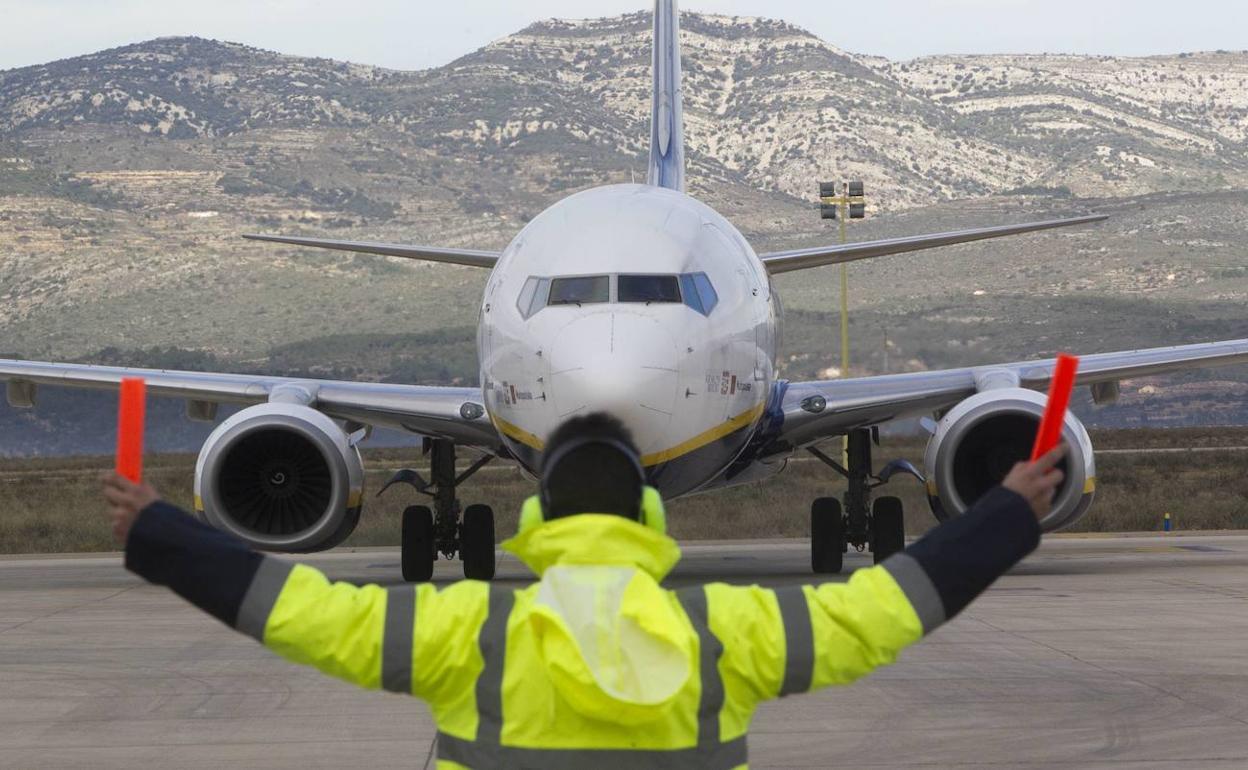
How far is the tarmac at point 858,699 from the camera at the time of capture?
7930mm

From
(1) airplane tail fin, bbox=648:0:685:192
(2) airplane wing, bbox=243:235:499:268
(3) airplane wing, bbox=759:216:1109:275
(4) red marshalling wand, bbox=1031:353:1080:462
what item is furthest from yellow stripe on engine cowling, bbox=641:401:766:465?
(4) red marshalling wand, bbox=1031:353:1080:462

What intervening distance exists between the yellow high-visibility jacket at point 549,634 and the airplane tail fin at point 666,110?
16.8 metres

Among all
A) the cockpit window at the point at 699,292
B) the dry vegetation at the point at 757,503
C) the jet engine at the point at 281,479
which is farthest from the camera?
the dry vegetation at the point at 757,503

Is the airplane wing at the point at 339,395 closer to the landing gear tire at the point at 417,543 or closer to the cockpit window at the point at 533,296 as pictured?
the landing gear tire at the point at 417,543

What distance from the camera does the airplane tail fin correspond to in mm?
20844

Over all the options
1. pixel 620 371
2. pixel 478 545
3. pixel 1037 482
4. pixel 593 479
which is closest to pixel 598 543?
pixel 593 479

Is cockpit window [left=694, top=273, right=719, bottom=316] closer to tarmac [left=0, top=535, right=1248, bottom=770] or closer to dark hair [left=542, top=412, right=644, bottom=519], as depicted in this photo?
tarmac [left=0, top=535, right=1248, bottom=770]

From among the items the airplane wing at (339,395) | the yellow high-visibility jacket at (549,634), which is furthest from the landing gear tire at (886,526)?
the yellow high-visibility jacket at (549,634)

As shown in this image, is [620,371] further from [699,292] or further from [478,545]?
[478,545]

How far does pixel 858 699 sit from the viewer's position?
31.1 ft

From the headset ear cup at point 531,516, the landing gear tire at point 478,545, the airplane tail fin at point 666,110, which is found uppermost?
the airplane tail fin at point 666,110

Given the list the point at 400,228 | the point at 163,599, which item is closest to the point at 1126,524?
the point at 163,599

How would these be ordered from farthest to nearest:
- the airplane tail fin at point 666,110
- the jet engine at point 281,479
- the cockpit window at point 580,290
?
the airplane tail fin at point 666,110, the jet engine at point 281,479, the cockpit window at point 580,290

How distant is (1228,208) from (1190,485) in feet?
357
